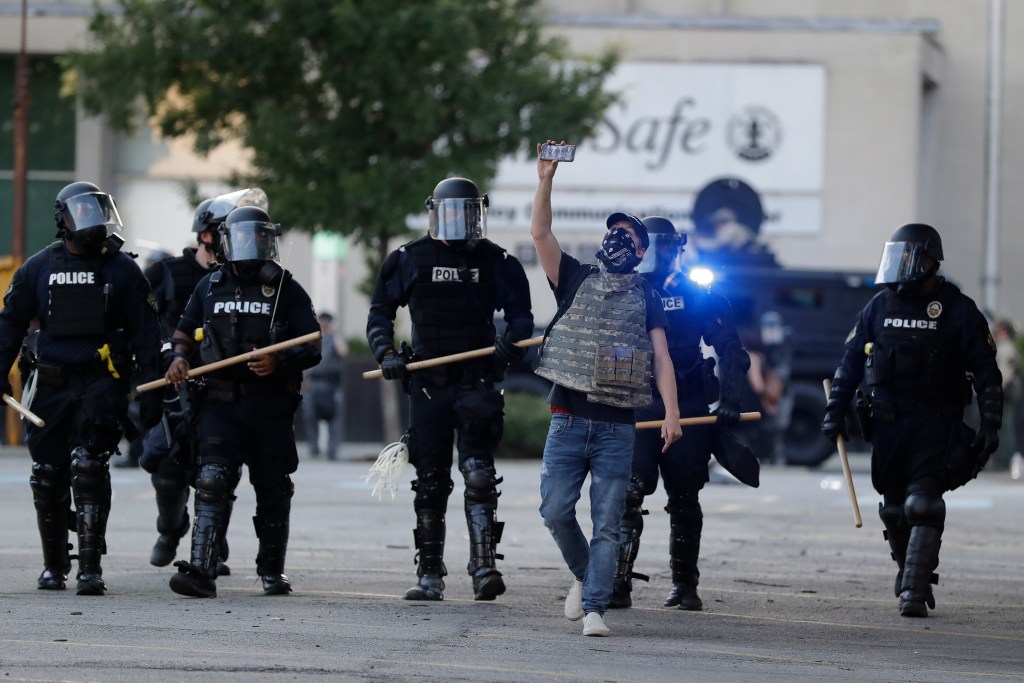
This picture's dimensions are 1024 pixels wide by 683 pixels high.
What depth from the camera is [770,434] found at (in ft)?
70.8

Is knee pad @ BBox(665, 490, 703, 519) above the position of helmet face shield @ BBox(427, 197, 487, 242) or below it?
below

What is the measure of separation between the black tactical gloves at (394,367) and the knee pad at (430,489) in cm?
50

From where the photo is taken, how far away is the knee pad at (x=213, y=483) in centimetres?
890

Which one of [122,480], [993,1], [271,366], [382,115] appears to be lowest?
[122,480]

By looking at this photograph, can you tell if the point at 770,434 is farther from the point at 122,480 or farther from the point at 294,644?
the point at 294,644

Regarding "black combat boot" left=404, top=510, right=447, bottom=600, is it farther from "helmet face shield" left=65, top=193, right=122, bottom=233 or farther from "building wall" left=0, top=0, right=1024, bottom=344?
"building wall" left=0, top=0, right=1024, bottom=344

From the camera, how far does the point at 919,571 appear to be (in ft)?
30.0

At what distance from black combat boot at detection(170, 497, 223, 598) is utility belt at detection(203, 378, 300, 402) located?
0.52 meters

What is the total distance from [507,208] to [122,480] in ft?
49.0

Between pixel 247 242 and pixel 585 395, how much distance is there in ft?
6.91

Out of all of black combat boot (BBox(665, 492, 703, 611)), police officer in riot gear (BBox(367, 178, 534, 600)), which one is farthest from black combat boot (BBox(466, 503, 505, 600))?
black combat boot (BBox(665, 492, 703, 611))

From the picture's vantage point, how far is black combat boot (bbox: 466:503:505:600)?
884cm

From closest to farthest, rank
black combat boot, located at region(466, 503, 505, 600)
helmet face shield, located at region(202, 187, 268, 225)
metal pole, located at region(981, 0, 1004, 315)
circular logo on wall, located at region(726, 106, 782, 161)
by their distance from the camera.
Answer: black combat boot, located at region(466, 503, 505, 600), helmet face shield, located at region(202, 187, 268, 225), metal pole, located at region(981, 0, 1004, 315), circular logo on wall, located at region(726, 106, 782, 161)

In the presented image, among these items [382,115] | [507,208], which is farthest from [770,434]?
[507,208]
